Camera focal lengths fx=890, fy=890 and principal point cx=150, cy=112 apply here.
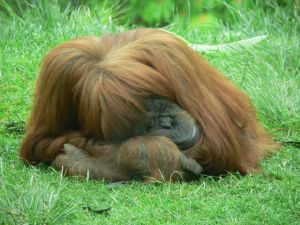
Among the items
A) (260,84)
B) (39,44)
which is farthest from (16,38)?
(260,84)

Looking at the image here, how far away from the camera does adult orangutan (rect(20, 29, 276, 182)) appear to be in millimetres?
4168

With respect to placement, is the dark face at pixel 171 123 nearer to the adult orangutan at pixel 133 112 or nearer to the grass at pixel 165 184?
the adult orangutan at pixel 133 112

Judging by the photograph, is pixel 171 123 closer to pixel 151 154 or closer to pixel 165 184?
pixel 151 154

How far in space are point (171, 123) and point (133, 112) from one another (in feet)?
0.71

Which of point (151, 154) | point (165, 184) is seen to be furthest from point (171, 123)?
A: point (165, 184)

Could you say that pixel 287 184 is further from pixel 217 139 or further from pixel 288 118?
pixel 288 118

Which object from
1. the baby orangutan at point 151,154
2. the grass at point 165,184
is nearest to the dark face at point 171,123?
the baby orangutan at point 151,154

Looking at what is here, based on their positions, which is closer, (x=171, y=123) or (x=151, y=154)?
(x=151, y=154)

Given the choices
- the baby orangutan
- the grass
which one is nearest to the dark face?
the baby orangutan

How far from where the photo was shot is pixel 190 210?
387 centimetres

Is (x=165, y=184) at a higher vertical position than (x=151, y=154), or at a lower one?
lower

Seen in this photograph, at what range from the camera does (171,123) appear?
4277mm

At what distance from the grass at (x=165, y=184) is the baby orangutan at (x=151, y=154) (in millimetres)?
71

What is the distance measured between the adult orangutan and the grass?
9cm
